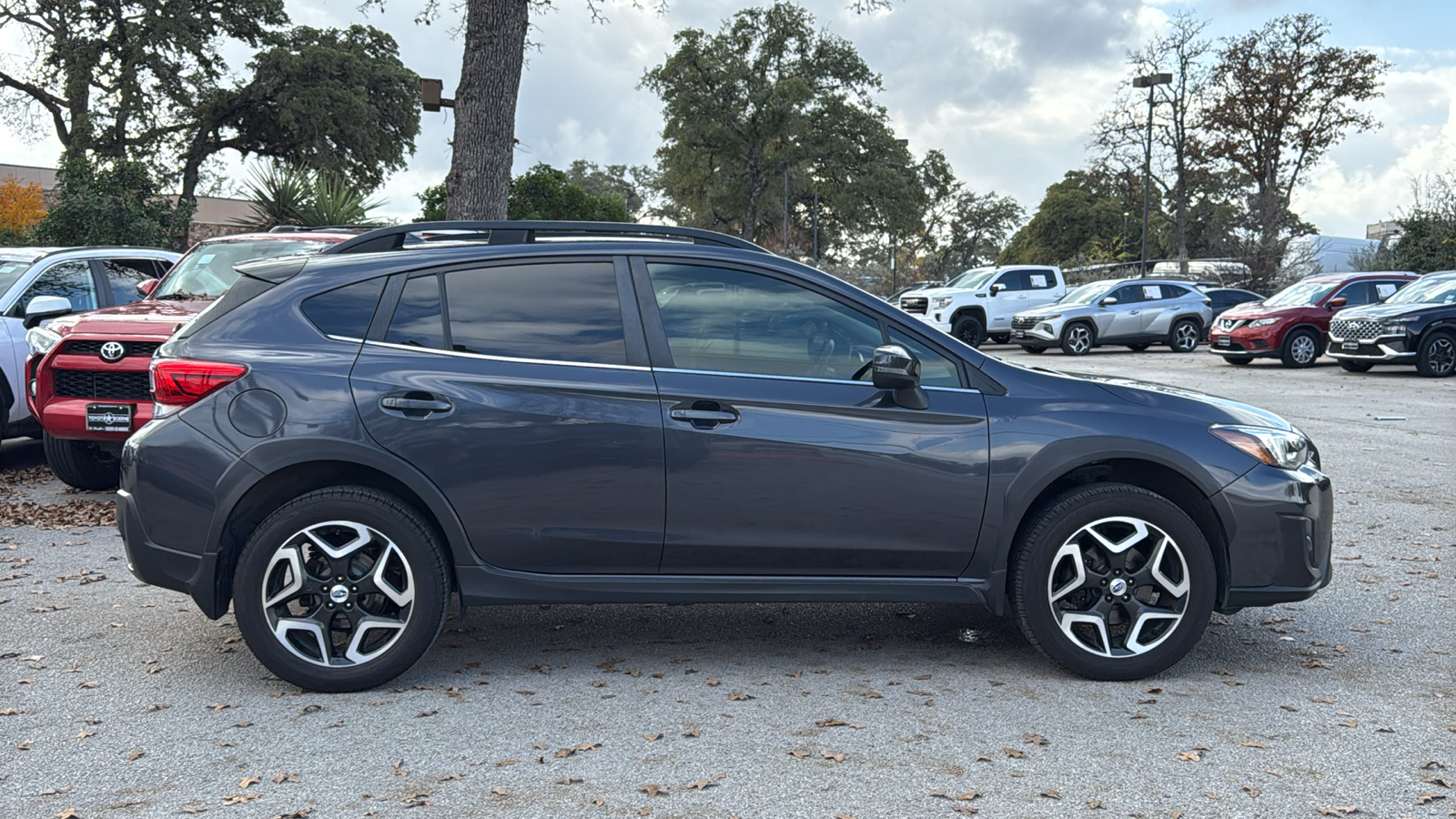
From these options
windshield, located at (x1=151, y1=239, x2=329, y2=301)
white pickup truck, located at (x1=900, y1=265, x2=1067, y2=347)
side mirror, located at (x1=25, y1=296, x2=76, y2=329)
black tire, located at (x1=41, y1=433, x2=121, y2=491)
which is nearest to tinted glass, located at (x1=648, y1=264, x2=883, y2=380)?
windshield, located at (x1=151, y1=239, x2=329, y2=301)

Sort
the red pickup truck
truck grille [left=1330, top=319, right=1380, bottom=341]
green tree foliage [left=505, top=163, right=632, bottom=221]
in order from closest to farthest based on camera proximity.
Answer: the red pickup truck < truck grille [left=1330, top=319, right=1380, bottom=341] < green tree foliage [left=505, top=163, right=632, bottom=221]

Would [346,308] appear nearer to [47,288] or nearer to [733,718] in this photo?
[733,718]

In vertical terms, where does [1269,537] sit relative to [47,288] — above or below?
below

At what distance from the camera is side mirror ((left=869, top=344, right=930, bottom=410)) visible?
4453mm

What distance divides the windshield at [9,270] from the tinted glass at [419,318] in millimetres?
7225

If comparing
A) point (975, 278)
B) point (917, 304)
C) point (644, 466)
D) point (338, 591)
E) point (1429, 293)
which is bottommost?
point (338, 591)

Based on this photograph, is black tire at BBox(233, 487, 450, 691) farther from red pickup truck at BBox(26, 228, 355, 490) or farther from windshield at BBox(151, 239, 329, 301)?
windshield at BBox(151, 239, 329, 301)

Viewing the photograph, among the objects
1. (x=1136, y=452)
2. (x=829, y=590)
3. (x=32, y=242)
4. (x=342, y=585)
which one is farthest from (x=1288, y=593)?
(x=32, y=242)

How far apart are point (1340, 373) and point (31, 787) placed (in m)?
21.6

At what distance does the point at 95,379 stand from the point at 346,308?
4456mm

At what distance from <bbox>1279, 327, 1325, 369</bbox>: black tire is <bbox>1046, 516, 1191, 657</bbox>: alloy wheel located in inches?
776

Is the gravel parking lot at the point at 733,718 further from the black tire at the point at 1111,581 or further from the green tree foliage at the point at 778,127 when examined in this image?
the green tree foliage at the point at 778,127

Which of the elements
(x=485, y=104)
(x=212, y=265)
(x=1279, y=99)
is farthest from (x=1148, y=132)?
(x=212, y=265)

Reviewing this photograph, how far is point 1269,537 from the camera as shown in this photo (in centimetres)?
469
